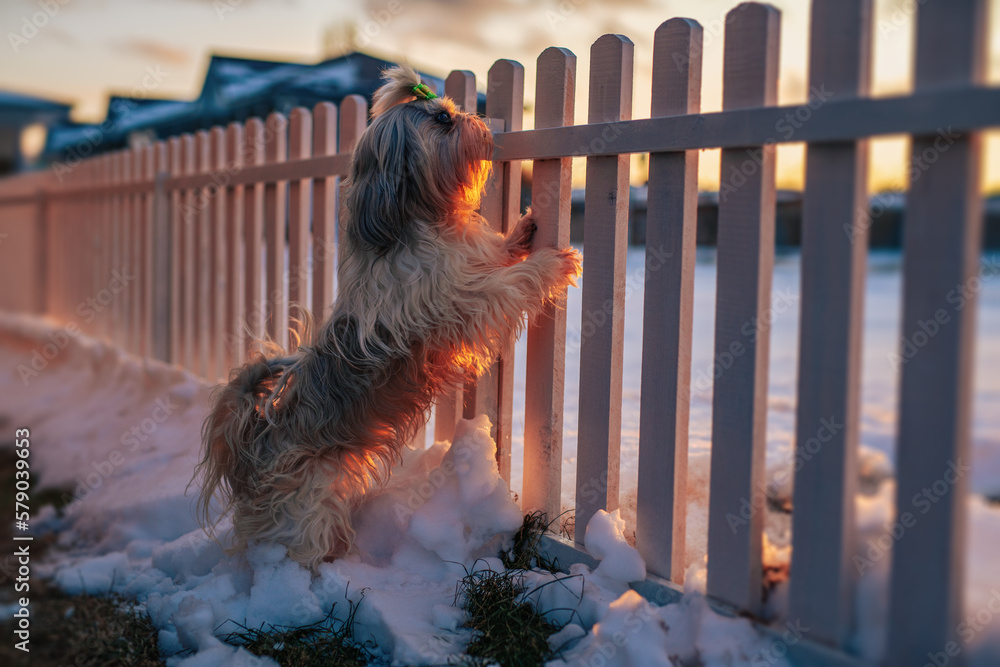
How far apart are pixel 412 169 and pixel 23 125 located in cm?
1438

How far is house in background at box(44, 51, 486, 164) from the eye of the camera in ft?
22.9

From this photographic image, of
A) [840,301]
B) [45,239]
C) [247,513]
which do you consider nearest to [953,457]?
[840,301]

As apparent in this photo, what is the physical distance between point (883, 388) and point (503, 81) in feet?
9.70

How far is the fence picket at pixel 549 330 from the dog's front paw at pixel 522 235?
0.9 inches

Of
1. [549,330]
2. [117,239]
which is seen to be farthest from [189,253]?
[549,330]

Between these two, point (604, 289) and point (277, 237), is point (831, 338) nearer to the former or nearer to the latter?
point (604, 289)

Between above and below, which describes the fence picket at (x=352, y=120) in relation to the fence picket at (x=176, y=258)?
Answer: above

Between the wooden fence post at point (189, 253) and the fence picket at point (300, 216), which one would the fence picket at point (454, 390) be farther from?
the wooden fence post at point (189, 253)

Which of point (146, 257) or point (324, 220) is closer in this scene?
point (324, 220)

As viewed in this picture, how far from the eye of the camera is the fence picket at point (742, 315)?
2.20 meters

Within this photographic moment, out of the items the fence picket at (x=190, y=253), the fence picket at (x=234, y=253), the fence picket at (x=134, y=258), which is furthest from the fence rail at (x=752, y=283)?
the fence picket at (x=134, y=258)

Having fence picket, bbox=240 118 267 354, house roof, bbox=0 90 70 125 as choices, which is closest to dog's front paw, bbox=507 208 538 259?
fence picket, bbox=240 118 267 354

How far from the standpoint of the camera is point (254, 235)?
5.05 m

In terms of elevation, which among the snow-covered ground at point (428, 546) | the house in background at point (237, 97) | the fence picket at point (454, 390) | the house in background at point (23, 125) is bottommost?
the snow-covered ground at point (428, 546)
